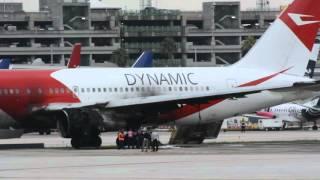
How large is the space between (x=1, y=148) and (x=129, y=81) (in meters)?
7.53

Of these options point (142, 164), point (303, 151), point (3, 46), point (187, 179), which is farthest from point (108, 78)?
point (3, 46)

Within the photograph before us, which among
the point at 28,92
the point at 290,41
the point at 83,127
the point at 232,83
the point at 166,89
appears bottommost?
the point at 83,127

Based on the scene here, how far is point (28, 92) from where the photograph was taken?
49.9 m

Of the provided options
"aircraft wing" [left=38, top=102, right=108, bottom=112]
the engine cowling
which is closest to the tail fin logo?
"aircraft wing" [left=38, top=102, right=108, bottom=112]

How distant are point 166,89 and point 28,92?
25.9 ft

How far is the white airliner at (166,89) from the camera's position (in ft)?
164

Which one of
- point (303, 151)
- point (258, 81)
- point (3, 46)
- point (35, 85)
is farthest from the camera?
point (3, 46)

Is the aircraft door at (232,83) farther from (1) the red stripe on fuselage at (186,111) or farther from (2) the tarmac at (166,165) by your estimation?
(2) the tarmac at (166,165)

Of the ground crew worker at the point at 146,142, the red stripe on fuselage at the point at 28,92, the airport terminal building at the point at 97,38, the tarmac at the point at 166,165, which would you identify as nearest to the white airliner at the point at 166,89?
the red stripe on fuselage at the point at 28,92

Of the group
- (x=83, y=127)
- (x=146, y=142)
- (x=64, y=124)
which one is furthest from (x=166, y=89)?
(x=146, y=142)

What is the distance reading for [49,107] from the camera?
50219 millimetres

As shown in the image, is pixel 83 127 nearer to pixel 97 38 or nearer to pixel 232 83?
pixel 232 83

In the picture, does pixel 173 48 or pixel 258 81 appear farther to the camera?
pixel 173 48

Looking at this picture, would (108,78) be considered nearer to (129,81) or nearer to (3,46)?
(129,81)
